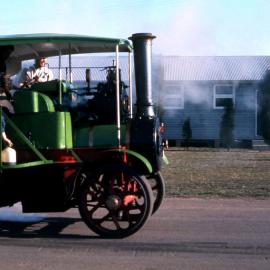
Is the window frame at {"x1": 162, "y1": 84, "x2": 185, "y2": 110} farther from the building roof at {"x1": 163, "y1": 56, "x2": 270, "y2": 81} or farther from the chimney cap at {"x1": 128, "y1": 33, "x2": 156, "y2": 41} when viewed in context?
the chimney cap at {"x1": 128, "y1": 33, "x2": 156, "y2": 41}

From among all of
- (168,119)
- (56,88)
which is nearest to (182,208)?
(56,88)

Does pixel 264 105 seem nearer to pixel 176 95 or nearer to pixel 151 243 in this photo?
pixel 176 95

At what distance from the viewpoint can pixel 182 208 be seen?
9789 millimetres

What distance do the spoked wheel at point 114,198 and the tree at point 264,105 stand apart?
64.6 ft

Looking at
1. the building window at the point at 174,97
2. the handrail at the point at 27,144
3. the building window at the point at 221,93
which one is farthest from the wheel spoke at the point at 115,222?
the building window at the point at 221,93

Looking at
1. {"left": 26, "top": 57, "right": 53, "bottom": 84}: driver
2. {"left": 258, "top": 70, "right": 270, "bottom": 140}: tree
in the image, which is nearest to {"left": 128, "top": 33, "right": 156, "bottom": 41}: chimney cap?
{"left": 26, "top": 57, "right": 53, "bottom": 84}: driver

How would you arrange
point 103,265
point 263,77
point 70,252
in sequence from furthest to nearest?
point 263,77 < point 70,252 < point 103,265

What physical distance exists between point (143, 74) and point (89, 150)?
110 cm

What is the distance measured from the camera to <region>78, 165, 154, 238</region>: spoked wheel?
289 inches

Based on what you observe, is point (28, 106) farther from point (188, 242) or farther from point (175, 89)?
point (175, 89)

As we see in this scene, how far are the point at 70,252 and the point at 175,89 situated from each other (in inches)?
839

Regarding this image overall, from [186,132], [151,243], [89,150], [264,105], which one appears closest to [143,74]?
[89,150]

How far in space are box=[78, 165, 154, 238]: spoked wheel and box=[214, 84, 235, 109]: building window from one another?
20.6 metres

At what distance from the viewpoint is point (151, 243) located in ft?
23.5
